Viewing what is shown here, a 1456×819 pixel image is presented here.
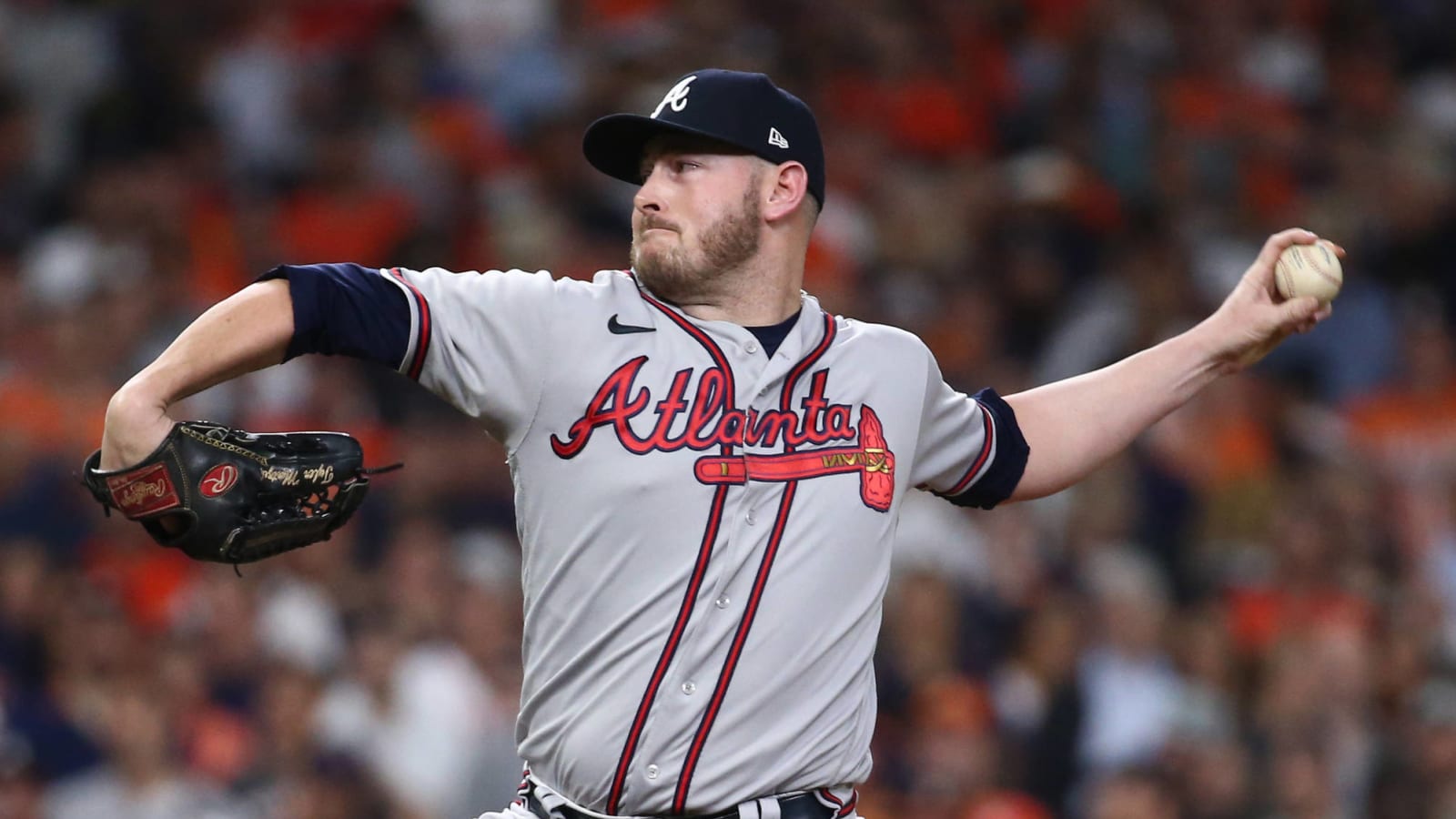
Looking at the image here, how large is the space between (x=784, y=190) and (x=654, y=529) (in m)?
0.71

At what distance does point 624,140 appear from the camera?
3648 millimetres

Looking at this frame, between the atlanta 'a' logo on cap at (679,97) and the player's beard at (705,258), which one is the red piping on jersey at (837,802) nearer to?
the player's beard at (705,258)

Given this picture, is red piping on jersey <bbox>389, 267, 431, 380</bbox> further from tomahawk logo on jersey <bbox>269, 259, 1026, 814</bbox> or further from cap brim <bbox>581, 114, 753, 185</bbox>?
cap brim <bbox>581, 114, 753, 185</bbox>

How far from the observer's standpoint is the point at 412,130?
8.97 meters

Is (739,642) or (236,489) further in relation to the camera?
(739,642)

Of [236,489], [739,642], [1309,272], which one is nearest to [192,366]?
[236,489]

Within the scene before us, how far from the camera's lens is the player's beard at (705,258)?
3.49 metres

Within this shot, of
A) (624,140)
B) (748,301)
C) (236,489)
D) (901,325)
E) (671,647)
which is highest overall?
(901,325)

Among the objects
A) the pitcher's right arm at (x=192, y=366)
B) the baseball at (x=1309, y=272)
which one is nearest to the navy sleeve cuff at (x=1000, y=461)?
the baseball at (x=1309, y=272)

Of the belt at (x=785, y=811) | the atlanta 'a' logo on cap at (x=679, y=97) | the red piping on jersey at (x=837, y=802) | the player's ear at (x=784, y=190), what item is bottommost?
the belt at (x=785, y=811)

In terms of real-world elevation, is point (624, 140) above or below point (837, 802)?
above

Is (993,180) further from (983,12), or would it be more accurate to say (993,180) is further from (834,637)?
(834,637)

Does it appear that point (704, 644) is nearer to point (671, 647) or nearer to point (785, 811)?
point (671, 647)

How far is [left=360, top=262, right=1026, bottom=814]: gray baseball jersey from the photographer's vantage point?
10.8ft
